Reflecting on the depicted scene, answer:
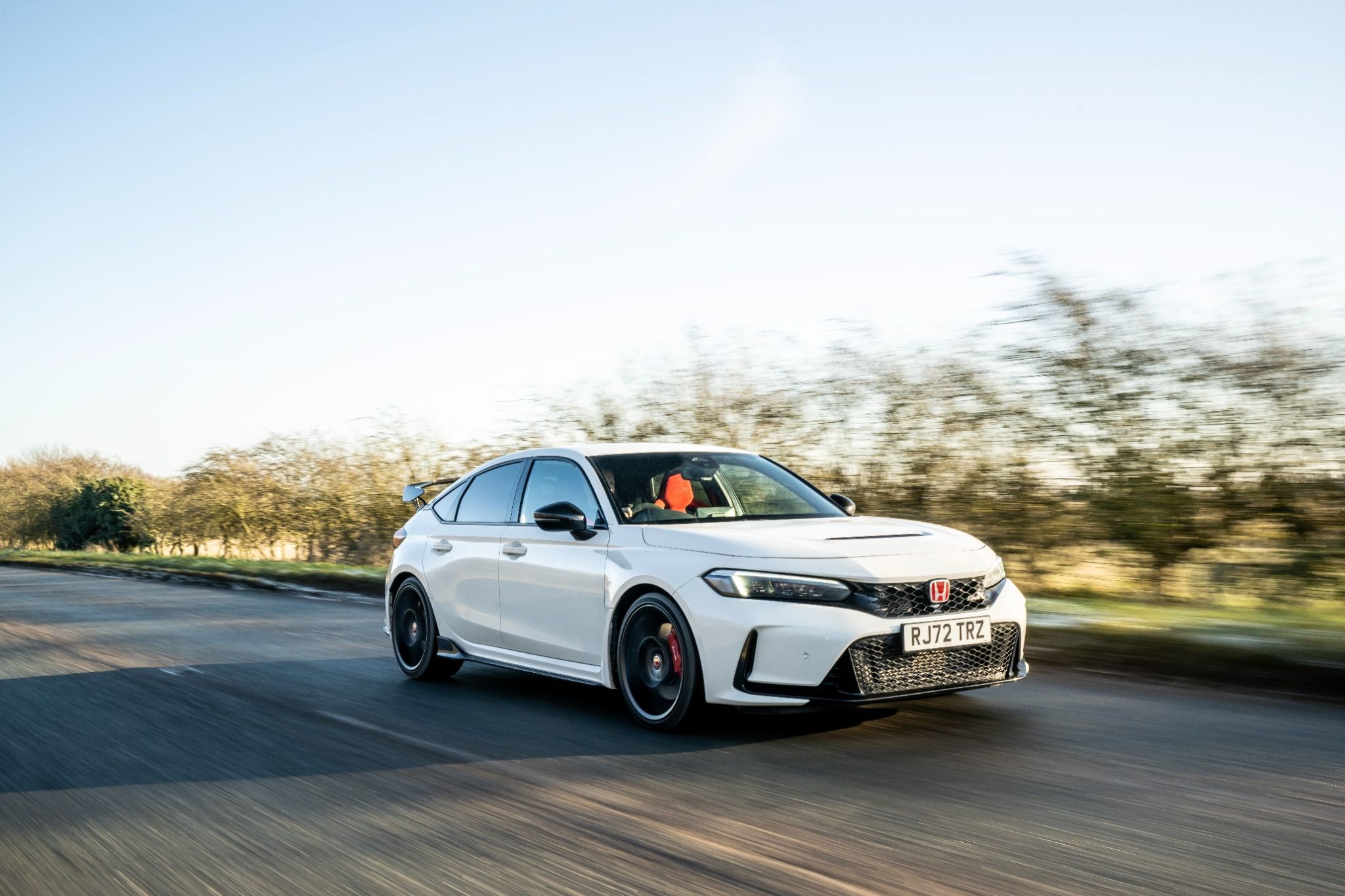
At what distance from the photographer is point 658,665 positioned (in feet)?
21.9

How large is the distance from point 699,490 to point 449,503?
2234mm

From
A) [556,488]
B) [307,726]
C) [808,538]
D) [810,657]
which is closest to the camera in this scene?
[810,657]

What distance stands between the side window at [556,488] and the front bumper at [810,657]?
1376 millimetres

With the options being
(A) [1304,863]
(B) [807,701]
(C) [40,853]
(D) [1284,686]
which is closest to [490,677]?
(B) [807,701]

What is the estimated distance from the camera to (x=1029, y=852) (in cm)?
432

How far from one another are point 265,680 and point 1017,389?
7178 millimetres

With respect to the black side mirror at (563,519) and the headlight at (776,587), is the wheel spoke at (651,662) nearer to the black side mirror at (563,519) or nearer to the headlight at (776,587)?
the headlight at (776,587)

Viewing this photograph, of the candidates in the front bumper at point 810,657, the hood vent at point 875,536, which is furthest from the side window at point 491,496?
the hood vent at point 875,536

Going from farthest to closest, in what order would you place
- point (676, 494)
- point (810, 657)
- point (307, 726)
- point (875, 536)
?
1. point (676, 494)
2. point (307, 726)
3. point (875, 536)
4. point (810, 657)

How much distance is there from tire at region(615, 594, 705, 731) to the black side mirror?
24.5 inches

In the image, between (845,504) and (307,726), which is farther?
(845,504)

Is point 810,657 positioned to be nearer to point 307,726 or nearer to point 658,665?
point 658,665

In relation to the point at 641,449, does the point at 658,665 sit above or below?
below

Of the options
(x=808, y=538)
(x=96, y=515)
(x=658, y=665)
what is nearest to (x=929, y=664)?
(x=808, y=538)
